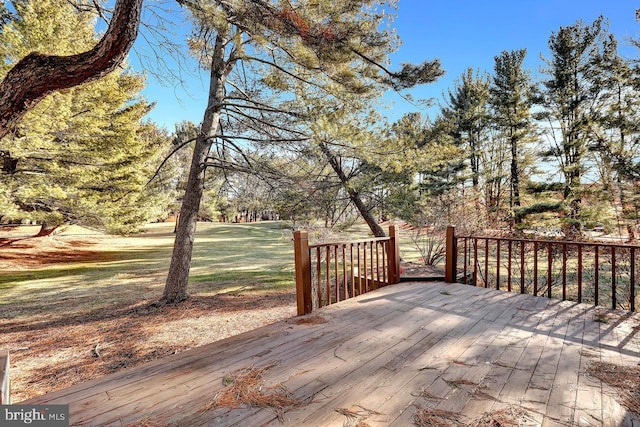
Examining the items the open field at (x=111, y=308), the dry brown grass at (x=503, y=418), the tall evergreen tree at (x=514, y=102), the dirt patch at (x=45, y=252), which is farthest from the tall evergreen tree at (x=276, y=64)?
the tall evergreen tree at (x=514, y=102)

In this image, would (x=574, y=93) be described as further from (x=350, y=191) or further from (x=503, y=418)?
(x=503, y=418)

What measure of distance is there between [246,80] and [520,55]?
43.2ft

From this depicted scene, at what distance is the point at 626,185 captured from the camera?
27.3ft

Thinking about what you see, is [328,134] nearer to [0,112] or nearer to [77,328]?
[0,112]

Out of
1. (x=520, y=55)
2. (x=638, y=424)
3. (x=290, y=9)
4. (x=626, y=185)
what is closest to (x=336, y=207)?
(x=290, y=9)

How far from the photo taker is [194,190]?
5930 millimetres

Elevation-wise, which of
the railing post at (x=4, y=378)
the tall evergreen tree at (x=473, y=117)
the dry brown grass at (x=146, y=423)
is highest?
the tall evergreen tree at (x=473, y=117)

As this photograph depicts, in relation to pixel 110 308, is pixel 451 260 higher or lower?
higher

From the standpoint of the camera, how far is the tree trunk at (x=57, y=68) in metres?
2.40

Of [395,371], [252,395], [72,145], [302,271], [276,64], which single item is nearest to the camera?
[252,395]

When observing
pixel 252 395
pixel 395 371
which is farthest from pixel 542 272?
pixel 252 395

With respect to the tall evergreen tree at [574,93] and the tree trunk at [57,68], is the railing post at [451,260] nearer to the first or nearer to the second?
the tree trunk at [57,68]

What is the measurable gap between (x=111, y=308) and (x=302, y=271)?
16.8 feet

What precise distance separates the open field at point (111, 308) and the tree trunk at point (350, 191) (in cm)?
99
